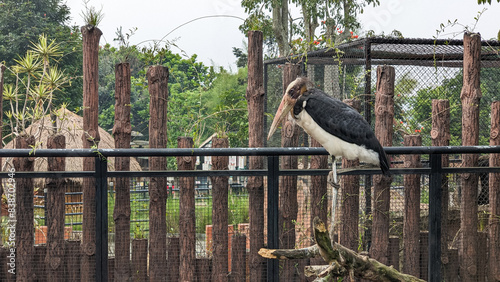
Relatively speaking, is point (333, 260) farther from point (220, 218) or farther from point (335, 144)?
point (220, 218)

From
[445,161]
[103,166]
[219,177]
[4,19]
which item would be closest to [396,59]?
[445,161]

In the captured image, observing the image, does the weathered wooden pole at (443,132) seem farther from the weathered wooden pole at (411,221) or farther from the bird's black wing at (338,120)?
the bird's black wing at (338,120)

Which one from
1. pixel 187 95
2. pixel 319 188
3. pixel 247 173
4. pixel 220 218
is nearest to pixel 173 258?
pixel 220 218

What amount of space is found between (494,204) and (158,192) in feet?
11.1

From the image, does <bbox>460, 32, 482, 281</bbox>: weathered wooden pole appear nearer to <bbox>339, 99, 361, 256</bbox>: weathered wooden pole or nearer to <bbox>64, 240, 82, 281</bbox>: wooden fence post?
<bbox>339, 99, 361, 256</bbox>: weathered wooden pole

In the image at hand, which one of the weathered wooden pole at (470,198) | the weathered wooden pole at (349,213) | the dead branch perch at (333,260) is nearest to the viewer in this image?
the dead branch perch at (333,260)

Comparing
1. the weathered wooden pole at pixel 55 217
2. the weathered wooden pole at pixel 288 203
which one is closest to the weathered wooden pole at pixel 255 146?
the weathered wooden pole at pixel 288 203

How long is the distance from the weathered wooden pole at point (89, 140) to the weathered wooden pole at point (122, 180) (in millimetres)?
194

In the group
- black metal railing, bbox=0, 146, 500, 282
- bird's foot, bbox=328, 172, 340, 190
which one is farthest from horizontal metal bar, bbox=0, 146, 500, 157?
bird's foot, bbox=328, 172, 340, 190

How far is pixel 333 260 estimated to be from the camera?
377 centimetres

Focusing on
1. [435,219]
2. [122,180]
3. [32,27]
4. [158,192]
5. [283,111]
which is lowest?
[435,219]

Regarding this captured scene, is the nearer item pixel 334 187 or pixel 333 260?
pixel 333 260

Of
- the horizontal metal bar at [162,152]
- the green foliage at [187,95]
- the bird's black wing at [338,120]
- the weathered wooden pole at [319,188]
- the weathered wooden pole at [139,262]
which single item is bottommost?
the weathered wooden pole at [139,262]

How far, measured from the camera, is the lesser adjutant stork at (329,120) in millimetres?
3939
